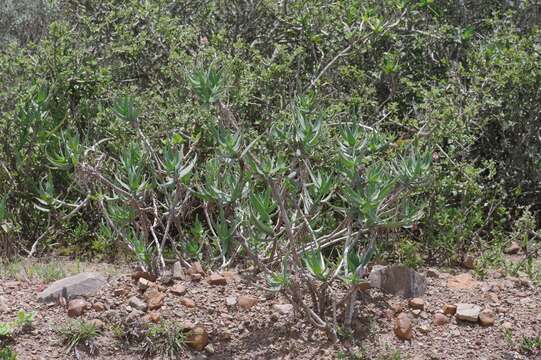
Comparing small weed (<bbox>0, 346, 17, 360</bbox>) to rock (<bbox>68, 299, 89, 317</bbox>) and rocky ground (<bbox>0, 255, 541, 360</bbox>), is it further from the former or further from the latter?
rock (<bbox>68, 299, 89, 317</bbox>)

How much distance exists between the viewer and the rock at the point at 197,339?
200 inches

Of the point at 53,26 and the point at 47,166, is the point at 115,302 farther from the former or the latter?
the point at 53,26

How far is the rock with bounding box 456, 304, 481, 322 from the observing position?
17.1ft

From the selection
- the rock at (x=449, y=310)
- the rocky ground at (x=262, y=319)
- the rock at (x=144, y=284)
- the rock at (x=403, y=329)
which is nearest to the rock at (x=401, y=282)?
the rocky ground at (x=262, y=319)

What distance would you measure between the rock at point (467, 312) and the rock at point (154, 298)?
1.64 metres

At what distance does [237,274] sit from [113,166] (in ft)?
4.84

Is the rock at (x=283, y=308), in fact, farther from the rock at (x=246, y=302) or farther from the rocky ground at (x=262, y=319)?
the rock at (x=246, y=302)

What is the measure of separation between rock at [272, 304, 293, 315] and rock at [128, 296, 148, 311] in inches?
28.3

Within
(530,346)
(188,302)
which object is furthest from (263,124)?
(530,346)

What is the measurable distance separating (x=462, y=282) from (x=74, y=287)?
7.48 feet

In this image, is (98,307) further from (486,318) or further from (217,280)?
(486,318)

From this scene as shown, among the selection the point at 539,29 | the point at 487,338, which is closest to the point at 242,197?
the point at 487,338

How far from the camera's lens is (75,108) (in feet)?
23.1

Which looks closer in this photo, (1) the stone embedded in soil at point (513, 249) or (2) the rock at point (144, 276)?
(2) the rock at point (144, 276)
